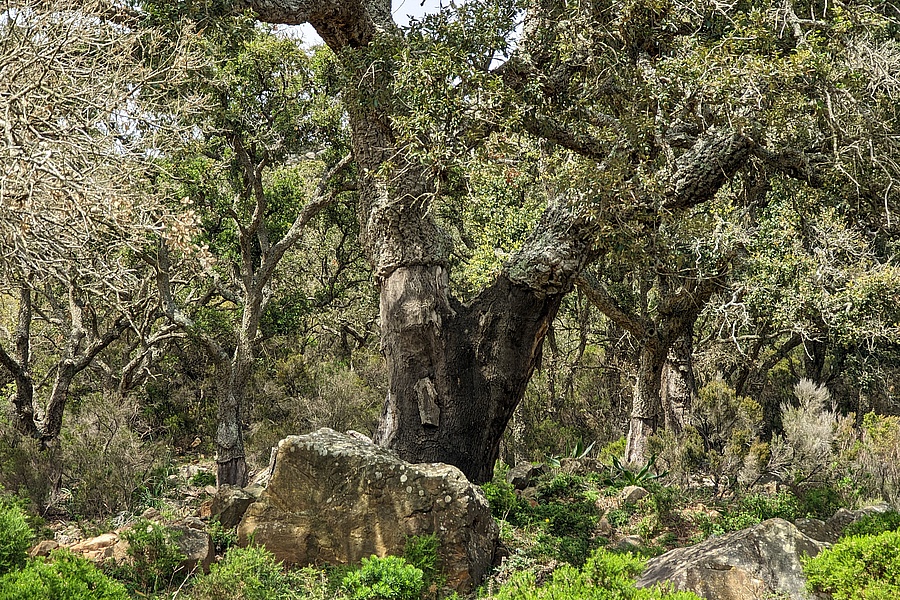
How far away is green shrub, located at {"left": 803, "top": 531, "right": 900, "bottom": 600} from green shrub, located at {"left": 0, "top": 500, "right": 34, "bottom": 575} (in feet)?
15.7

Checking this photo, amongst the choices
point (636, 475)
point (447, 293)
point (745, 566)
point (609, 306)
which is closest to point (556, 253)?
point (447, 293)

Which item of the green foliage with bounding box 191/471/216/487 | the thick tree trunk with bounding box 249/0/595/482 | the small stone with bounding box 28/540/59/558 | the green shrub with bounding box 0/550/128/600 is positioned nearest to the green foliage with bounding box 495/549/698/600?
the green shrub with bounding box 0/550/128/600

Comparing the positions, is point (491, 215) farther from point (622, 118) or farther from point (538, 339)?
point (622, 118)

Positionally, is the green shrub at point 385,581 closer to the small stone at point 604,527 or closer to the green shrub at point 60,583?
the green shrub at point 60,583

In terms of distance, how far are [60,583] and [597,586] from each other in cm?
282

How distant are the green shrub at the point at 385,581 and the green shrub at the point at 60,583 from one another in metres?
1.46

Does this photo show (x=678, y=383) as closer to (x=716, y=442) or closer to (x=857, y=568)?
(x=716, y=442)

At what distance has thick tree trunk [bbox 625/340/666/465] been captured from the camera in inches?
422

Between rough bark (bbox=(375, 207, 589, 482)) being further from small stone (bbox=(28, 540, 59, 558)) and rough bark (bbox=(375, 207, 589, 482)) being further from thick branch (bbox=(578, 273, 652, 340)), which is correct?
small stone (bbox=(28, 540, 59, 558))

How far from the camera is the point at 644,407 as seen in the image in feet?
36.3

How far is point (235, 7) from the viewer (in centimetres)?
570

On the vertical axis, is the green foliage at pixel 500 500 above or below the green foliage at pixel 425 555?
above

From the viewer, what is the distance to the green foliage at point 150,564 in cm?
518

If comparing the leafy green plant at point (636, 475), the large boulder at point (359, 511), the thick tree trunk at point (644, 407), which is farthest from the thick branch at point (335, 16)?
the thick tree trunk at point (644, 407)
